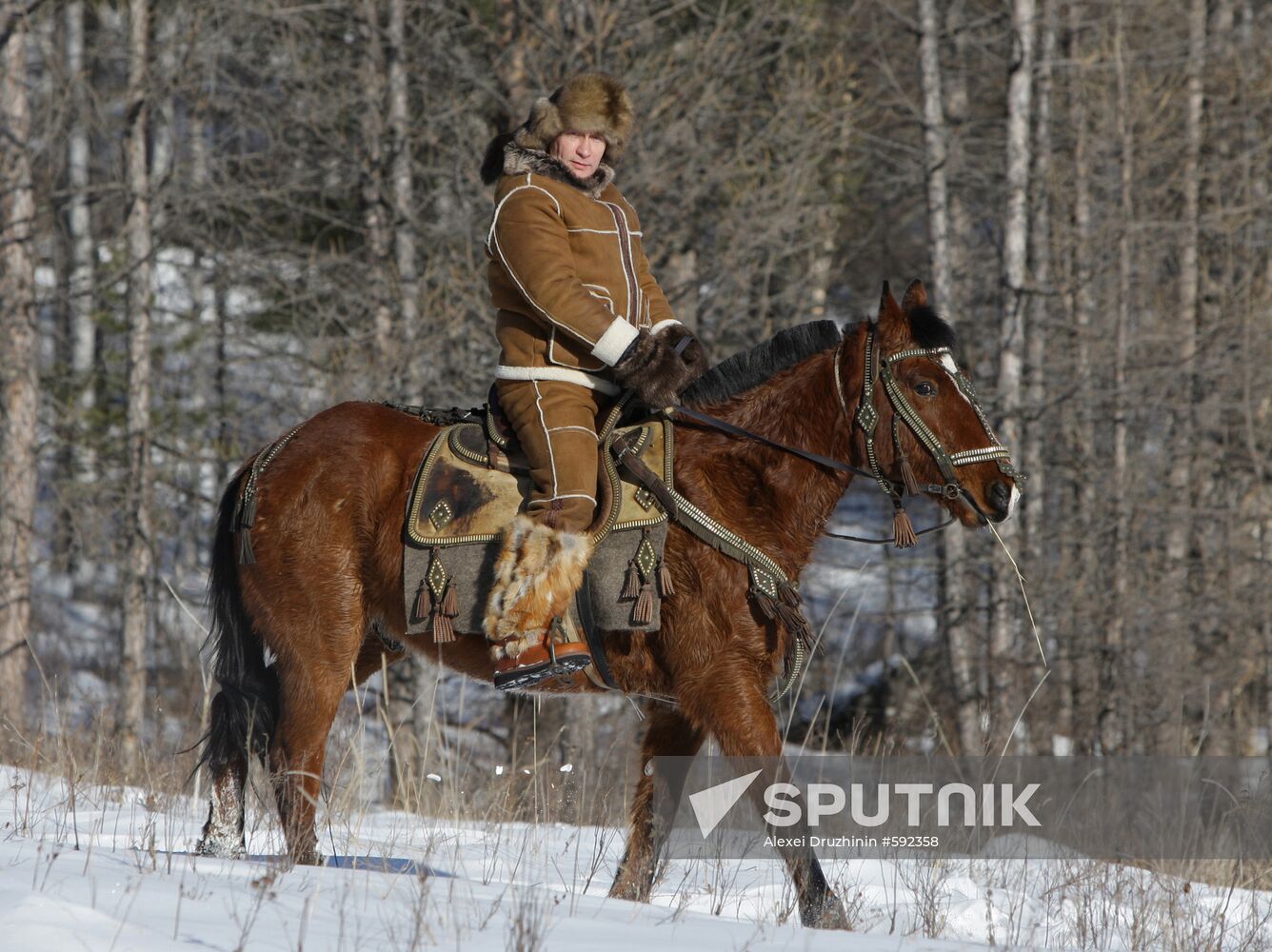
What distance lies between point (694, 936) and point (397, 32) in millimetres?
11029

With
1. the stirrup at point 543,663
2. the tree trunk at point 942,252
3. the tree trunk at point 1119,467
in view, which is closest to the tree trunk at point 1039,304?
the tree trunk at point 1119,467

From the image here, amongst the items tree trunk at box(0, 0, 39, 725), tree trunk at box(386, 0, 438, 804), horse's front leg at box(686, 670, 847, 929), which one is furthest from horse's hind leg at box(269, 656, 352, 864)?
tree trunk at box(0, 0, 39, 725)

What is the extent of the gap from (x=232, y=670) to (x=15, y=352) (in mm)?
7745

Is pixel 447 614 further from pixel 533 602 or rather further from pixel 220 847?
pixel 220 847

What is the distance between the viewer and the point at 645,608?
16.0 ft

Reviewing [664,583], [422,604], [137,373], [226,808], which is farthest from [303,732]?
[137,373]

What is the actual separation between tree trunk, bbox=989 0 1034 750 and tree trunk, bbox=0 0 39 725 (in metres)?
8.78

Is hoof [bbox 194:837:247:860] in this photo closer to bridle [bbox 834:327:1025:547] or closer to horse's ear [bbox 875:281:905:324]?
bridle [bbox 834:327:1025:547]

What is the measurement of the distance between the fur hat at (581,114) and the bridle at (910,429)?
Result: 1278 millimetres

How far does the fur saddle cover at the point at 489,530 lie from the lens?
4.96 metres

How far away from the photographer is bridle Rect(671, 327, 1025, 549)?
15.8 feet

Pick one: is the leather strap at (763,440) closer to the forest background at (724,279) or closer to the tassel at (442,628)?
the tassel at (442,628)

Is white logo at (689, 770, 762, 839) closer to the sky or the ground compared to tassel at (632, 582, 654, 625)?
closer to the ground

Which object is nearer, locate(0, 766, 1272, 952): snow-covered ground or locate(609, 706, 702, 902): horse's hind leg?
locate(0, 766, 1272, 952): snow-covered ground
